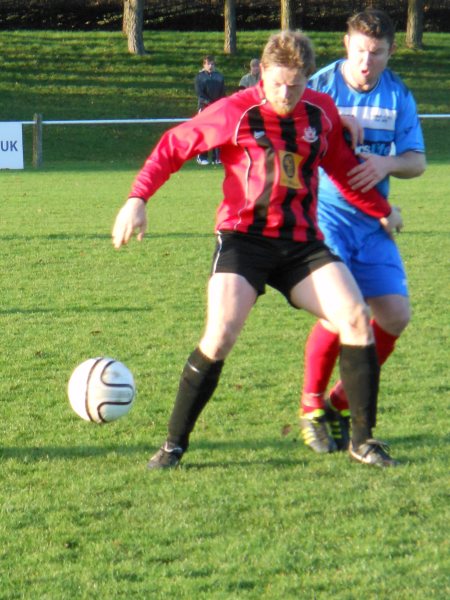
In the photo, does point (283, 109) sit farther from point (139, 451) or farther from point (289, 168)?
point (139, 451)

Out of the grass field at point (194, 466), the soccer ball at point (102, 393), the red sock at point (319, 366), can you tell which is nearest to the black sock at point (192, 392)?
the grass field at point (194, 466)

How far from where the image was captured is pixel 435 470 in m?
4.67

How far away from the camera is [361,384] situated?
4707 mm

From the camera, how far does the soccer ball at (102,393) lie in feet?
16.2

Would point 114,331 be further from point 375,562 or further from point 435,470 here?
point 375,562

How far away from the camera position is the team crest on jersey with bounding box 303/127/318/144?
4547 mm

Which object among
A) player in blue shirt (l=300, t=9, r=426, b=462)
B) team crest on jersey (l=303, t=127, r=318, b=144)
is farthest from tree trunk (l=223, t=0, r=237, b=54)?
team crest on jersey (l=303, t=127, r=318, b=144)

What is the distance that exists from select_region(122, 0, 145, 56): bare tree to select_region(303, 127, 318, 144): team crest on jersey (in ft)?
108

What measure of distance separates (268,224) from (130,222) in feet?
2.06

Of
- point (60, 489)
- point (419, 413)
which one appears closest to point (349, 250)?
point (419, 413)

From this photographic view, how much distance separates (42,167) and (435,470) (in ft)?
67.4

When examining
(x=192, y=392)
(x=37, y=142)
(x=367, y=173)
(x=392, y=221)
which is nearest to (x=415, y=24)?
(x=37, y=142)

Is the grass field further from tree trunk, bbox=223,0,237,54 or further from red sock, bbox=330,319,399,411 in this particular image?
tree trunk, bbox=223,0,237,54

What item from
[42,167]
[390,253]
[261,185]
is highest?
[261,185]
